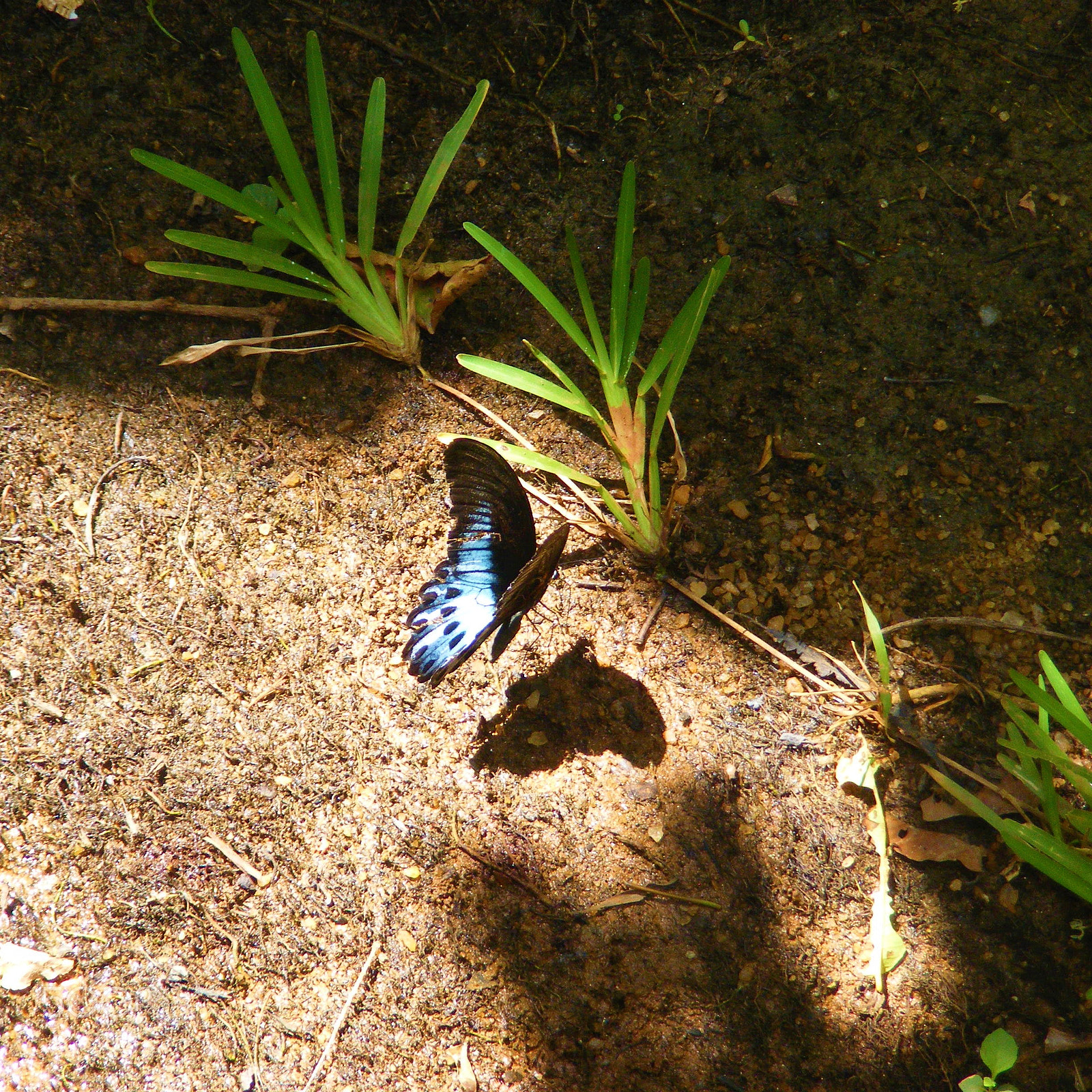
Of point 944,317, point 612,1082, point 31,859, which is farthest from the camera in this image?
point 944,317

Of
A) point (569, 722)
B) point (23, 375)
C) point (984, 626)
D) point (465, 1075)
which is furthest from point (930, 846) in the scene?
point (23, 375)

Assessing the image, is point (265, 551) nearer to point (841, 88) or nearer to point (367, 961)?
point (367, 961)

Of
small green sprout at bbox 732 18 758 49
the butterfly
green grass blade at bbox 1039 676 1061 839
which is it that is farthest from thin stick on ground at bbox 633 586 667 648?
small green sprout at bbox 732 18 758 49

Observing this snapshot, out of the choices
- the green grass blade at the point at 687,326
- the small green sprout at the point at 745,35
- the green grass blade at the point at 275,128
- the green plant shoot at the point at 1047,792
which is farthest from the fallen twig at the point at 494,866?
the small green sprout at the point at 745,35

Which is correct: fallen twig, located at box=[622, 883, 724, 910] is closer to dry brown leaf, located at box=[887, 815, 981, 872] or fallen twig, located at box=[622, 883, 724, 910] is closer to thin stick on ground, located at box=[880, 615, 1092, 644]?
dry brown leaf, located at box=[887, 815, 981, 872]

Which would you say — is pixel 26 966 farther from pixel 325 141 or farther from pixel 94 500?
pixel 325 141

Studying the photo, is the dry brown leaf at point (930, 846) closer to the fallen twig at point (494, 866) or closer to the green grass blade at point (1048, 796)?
the green grass blade at point (1048, 796)

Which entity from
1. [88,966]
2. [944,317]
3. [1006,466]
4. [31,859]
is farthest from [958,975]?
[31,859]
